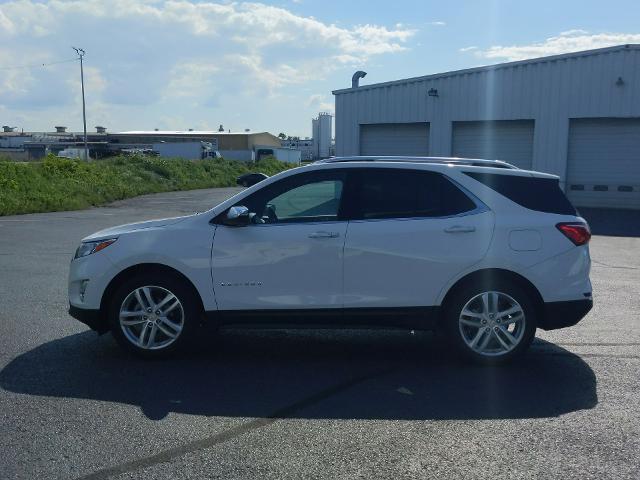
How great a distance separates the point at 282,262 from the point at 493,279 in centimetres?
182

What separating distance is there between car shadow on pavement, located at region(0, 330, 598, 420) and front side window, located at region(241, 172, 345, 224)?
4.32 feet

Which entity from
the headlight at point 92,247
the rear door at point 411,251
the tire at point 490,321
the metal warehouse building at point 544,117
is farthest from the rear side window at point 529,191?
the metal warehouse building at point 544,117

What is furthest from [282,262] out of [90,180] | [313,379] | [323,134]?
[323,134]

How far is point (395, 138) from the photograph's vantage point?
1038 inches

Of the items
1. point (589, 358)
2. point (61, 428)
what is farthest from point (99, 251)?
point (589, 358)

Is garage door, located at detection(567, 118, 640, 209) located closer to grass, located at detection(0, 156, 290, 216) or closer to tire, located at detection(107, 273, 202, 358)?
grass, located at detection(0, 156, 290, 216)

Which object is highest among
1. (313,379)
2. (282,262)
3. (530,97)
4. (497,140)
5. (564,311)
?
(530,97)

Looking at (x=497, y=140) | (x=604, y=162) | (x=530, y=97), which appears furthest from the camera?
(x=497, y=140)

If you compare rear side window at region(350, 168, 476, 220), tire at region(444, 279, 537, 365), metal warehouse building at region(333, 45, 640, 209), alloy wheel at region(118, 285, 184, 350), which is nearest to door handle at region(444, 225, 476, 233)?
rear side window at region(350, 168, 476, 220)

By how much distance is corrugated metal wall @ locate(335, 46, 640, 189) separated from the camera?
2128 centimetres

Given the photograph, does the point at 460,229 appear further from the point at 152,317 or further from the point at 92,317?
the point at 92,317

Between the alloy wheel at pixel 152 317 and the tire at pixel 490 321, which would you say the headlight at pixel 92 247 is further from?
the tire at pixel 490 321

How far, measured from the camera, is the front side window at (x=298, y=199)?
6.59 metres

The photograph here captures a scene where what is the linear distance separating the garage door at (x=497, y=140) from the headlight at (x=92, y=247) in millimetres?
18593
